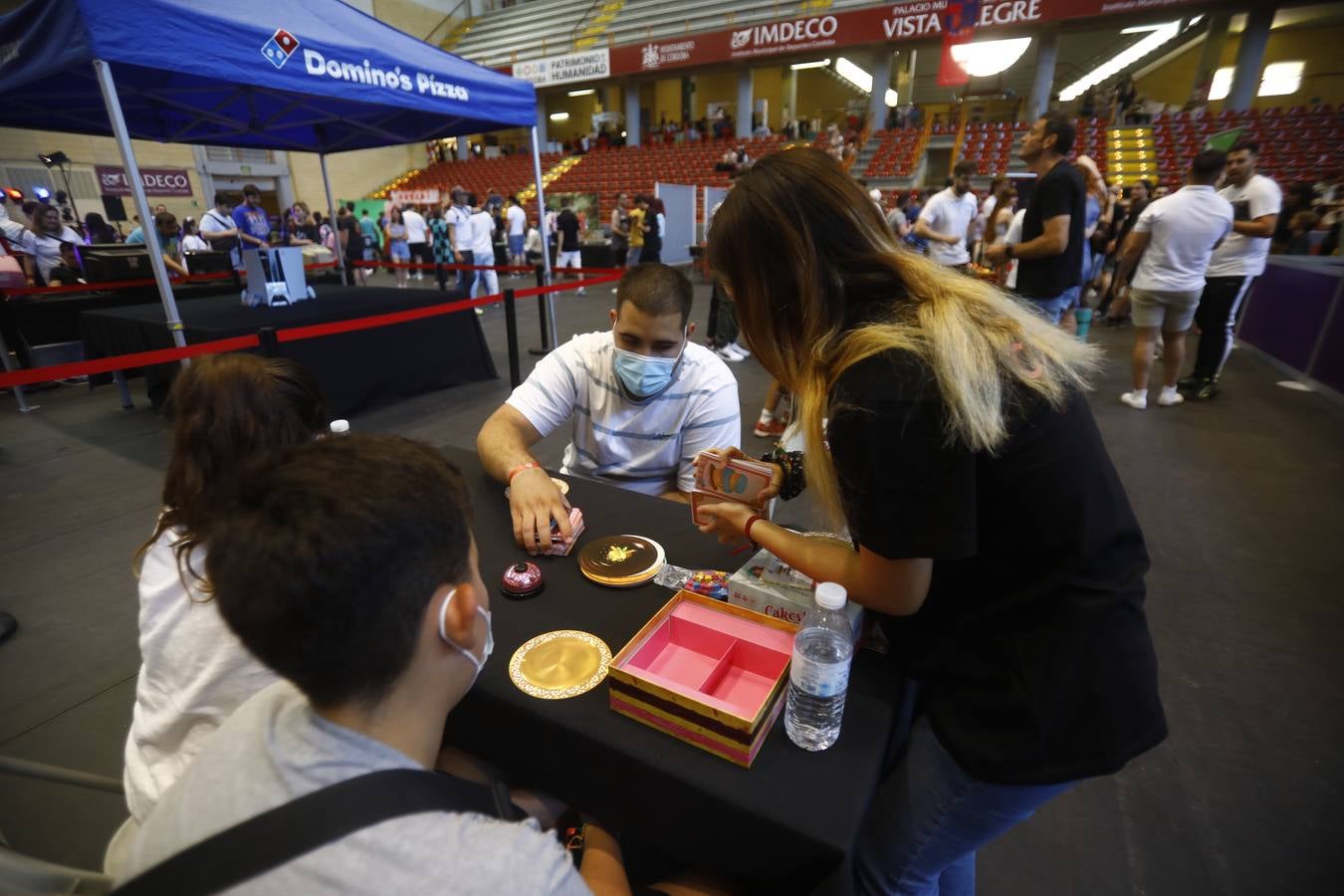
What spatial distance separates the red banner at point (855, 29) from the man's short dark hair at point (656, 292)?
15409 mm

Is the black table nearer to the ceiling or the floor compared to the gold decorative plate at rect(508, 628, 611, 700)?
nearer to the floor

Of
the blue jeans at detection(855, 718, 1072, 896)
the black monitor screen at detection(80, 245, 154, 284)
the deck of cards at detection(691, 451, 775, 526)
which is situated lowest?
the blue jeans at detection(855, 718, 1072, 896)

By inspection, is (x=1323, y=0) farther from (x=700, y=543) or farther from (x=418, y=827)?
(x=418, y=827)

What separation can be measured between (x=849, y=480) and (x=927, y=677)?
389mm

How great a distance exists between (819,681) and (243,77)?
4211 millimetres

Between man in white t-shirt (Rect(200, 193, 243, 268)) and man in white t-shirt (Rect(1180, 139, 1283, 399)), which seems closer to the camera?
man in white t-shirt (Rect(1180, 139, 1283, 399))

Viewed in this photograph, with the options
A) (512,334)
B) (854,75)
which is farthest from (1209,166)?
(854,75)

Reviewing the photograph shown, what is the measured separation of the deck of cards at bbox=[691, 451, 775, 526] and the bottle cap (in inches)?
12.2

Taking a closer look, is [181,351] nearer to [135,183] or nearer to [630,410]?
[135,183]

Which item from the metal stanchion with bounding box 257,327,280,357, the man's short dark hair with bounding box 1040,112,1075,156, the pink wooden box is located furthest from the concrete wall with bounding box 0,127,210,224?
the pink wooden box

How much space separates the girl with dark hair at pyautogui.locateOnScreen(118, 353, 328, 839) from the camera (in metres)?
1.02

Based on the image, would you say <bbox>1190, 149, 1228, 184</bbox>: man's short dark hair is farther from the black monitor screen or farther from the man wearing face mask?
the black monitor screen

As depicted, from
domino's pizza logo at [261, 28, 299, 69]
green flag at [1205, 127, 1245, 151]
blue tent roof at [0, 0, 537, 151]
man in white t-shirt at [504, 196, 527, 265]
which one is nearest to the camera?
blue tent roof at [0, 0, 537, 151]

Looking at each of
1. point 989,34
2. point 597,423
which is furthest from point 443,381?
point 989,34
